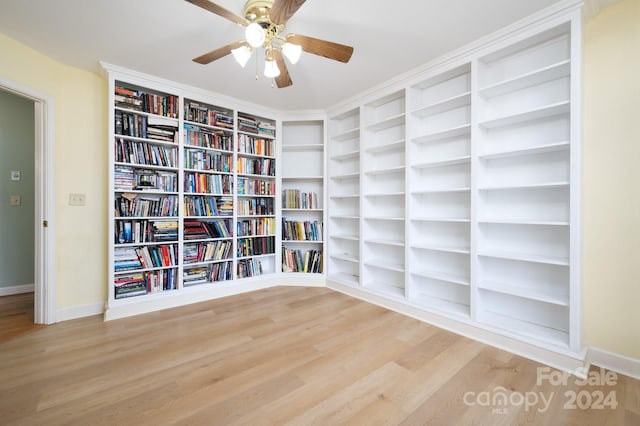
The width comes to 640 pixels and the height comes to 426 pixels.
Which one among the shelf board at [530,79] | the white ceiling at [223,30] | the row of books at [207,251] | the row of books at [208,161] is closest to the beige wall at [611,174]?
the shelf board at [530,79]

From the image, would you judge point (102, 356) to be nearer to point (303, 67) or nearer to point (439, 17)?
point (303, 67)

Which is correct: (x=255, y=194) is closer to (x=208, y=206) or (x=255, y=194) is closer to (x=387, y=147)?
(x=208, y=206)

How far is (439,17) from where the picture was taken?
6.43 ft

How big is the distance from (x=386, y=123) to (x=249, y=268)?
8.37 ft

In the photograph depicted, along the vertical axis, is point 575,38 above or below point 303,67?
below

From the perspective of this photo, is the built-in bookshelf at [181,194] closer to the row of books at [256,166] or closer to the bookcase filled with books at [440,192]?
the row of books at [256,166]

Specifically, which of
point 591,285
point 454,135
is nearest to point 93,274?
point 454,135

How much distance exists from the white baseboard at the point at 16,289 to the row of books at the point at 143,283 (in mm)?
1905

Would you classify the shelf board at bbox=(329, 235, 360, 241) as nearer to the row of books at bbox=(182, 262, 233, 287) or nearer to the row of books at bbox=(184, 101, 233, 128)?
the row of books at bbox=(182, 262, 233, 287)

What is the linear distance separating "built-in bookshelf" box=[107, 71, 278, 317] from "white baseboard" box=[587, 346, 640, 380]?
320 cm

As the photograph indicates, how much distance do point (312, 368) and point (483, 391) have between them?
1.06 meters

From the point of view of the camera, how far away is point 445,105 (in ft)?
8.55

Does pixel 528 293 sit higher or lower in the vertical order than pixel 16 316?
higher

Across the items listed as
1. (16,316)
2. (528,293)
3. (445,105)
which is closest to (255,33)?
(445,105)
